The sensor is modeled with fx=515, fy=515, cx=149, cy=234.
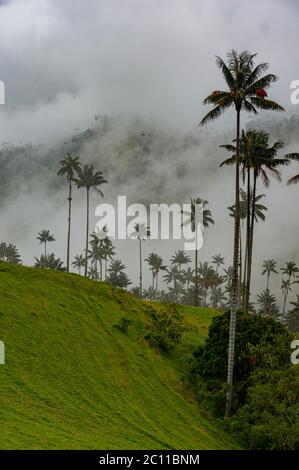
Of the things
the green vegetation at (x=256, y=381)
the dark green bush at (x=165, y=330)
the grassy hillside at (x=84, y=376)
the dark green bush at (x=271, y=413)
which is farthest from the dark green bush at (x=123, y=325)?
the dark green bush at (x=271, y=413)

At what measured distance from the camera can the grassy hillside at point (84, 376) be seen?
29703 millimetres

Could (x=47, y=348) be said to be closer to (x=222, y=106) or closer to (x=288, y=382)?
(x=288, y=382)

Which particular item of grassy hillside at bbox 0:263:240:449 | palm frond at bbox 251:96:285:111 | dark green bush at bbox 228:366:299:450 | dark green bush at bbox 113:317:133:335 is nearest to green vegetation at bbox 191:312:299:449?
dark green bush at bbox 228:366:299:450

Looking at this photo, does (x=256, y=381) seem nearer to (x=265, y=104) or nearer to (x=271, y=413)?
(x=271, y=413)

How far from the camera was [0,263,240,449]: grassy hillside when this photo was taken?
29703 millimetres

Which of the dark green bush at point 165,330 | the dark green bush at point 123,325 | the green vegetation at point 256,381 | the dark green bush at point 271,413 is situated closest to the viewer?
the dark green bush at point 271,413

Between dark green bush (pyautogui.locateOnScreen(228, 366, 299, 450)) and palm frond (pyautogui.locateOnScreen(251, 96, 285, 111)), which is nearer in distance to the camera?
dark green bush (pyautogui.locateOnScreen(228, 366, 299, 450))

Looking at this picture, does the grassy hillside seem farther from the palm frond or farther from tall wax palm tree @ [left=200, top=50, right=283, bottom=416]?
the palm frond

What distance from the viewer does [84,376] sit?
39.2 m

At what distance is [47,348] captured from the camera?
4141 cm

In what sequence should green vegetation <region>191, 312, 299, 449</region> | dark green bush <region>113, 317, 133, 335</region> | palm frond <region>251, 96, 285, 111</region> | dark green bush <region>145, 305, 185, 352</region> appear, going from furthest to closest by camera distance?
dark green bush <region>145, 305, 185, 352</region> < dark green bush <region>113, 317, 133, 335</region> < palm frond <region>251, 96, 285, 111</region> < green vegetation <region>191, 312, 299, 449</region>

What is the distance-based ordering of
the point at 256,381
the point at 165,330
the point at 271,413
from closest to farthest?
the point at 271,413
the point at 256,381
the point at 165,330

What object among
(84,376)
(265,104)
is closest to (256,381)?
(84,376)

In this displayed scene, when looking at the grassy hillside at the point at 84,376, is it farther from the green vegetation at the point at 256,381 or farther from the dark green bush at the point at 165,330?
the green vegetation at the point at 256,381
